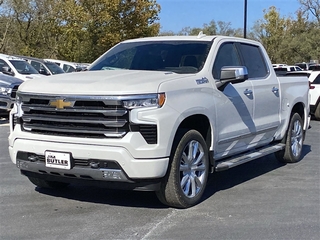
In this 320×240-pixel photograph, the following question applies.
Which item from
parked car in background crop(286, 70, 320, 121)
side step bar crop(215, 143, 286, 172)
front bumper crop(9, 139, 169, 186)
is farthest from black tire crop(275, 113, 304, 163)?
parked car in background crop(286, 70, 320, 121)

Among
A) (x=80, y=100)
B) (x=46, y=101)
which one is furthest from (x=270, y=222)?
(x=46, y=101)

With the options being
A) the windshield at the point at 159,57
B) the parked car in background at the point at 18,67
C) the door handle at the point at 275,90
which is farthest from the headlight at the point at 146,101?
→ the parked car in background at the point at 18,67

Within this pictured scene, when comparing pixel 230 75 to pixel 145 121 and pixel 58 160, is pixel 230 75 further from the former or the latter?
pixel 58 160

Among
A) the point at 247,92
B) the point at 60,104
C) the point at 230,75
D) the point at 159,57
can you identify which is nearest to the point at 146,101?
the point at 60,104

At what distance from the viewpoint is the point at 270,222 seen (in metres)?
5.02

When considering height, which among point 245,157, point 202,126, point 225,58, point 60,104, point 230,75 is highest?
point 225,58

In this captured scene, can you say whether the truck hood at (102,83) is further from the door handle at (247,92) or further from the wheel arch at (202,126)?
the door handle at (247,92)

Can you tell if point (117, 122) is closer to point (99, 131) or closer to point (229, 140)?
point (99, 131)

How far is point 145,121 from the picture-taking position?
15.7 feet

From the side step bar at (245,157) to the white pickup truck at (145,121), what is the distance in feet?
0.05

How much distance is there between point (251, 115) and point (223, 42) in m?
1.01

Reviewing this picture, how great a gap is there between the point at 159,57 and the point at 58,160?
6.52 ft

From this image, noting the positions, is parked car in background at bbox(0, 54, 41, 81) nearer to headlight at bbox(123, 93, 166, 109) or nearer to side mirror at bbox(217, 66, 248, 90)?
side mirror at bbox(217, 66, 248, 90)

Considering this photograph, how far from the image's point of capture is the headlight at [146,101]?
478 cm
